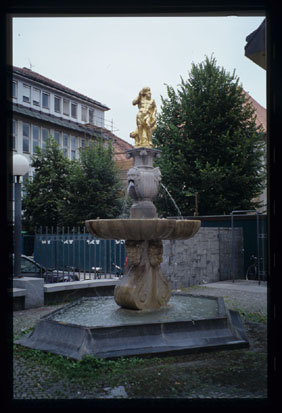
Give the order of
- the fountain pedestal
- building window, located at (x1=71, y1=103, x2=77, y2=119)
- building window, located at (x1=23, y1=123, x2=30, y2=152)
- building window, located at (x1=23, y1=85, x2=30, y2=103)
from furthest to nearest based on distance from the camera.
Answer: building window, located at (x1=71, y1=103, x2=77, y2=119)
building window, located at (x1=23, y1=85, x2=30, y2=103)
building window, located at (x1=23, y1=123, x2=30, y2=152)
the fountain pedestal

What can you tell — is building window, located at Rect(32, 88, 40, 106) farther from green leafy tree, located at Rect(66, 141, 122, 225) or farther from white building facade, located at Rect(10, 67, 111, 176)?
green leafy tree, located at Rect(66, 141, 122, 225)

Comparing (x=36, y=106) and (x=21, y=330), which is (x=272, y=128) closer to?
(x=21, y=330)

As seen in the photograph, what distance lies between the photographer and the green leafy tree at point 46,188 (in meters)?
31.2

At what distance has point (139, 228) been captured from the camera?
6.80m

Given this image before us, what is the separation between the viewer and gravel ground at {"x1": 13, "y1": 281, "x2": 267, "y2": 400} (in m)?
4.44

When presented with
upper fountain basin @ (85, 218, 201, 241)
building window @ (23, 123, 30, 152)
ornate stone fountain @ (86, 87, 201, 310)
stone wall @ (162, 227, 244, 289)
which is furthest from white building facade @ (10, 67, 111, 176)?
upper fountain basin @ (85, 218, 201, 241)

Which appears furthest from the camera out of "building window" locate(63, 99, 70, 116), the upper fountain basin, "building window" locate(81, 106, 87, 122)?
"building window" locate(81, 106, 87, 122)

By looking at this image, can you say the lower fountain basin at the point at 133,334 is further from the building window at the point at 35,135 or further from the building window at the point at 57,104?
the building window at the point at 57,104

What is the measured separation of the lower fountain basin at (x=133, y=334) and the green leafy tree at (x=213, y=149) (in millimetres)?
16052

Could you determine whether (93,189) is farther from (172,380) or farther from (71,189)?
(172,380)

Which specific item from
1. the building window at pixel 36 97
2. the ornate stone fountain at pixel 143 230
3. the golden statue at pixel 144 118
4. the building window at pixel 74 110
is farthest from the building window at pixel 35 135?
the golden statue at pixel 144 118

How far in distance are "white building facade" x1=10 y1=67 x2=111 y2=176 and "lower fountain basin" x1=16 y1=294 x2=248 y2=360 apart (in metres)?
27.1

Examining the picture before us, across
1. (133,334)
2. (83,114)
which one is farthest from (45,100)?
(133,334)

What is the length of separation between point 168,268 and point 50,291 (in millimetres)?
4338
